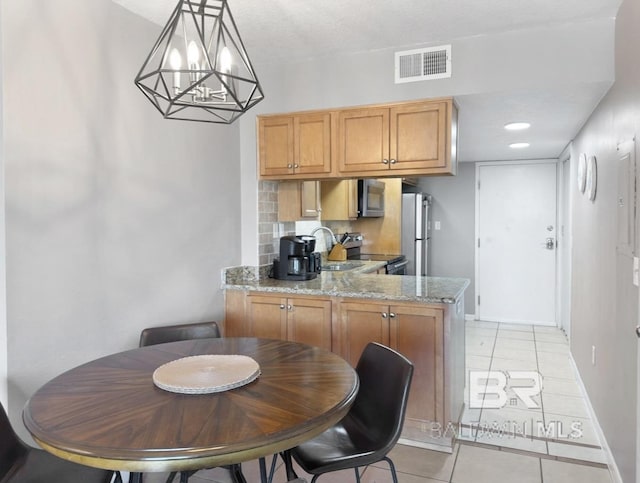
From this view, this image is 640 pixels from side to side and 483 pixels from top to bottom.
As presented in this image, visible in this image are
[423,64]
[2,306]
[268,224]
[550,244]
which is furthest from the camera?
[550,244]

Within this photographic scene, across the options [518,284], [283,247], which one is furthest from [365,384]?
[518,284]

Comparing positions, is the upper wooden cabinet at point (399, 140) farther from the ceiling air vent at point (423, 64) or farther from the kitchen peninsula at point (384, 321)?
the kitchen peninsula at point (384, 321)

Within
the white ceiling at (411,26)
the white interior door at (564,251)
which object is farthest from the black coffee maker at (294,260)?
the white interior door at (564,251)

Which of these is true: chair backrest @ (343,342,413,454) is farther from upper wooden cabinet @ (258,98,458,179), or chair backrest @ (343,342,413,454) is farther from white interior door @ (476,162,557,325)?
white interior door @ (476,162,557,325)

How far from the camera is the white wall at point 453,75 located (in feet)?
8.37

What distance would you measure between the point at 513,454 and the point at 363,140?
211cm

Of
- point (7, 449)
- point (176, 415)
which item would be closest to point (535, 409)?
point (176, 415)

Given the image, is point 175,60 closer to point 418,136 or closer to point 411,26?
point 411,26

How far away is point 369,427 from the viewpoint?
75.7 inches

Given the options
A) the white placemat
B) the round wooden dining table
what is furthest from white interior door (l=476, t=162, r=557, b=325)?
the white placemat

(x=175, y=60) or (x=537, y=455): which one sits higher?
(x=175, y=60)

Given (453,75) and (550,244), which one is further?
(550,244)

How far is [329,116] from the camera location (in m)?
3.20

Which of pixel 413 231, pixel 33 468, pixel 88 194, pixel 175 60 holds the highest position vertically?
pixel 175 60
